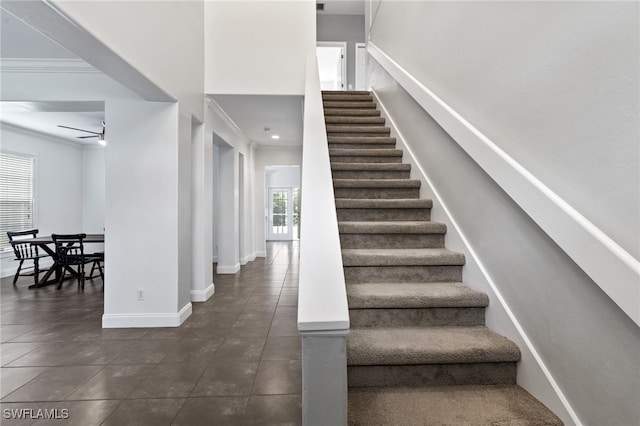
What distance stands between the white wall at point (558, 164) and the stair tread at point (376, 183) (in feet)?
2.08

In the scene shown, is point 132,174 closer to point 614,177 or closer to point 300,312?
point 300,312

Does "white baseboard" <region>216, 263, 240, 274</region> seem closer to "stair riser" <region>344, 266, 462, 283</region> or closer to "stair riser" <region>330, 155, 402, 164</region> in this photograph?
"stair riser" <region>330, 155, 402, 164</region>

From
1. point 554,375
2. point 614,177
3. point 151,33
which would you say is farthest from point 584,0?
point 151,33

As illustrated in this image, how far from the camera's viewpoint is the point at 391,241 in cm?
221

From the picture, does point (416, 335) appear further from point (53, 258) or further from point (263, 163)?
point (263, 163)

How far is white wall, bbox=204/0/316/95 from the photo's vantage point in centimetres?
418

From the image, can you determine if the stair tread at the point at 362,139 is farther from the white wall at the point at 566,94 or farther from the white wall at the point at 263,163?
the white wall at the point at 263,163

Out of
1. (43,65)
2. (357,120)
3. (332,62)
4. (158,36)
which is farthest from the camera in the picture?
(332,62)

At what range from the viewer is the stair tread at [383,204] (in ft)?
7.93

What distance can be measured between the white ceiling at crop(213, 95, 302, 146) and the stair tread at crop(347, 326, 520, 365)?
3669mm

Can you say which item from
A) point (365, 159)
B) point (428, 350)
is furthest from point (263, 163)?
point (428, 350)

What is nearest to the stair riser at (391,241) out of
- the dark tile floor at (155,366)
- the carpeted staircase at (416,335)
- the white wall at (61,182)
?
the carpeted staircase at (416,335)

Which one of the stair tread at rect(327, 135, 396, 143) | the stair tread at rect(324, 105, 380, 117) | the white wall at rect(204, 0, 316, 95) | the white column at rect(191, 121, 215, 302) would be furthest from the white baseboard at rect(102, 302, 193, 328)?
the stair tread at rect(324, 105, 380, 117)

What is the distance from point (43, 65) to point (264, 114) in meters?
2.71
